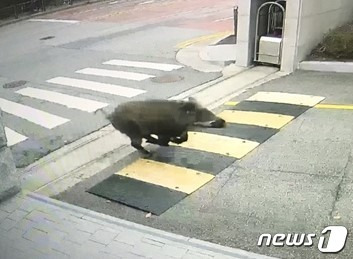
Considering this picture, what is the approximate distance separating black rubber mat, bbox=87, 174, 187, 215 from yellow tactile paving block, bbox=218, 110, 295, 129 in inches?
91.9

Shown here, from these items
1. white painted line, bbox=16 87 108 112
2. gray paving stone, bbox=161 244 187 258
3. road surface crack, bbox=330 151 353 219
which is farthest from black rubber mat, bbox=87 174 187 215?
white painted line, bbox=16 87 108 112

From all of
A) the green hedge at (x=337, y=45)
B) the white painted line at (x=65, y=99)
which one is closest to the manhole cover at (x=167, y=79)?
the white painted line at (x=65, y=99)

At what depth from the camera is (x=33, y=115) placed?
348 inches

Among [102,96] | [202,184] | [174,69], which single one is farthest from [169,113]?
[174,69]

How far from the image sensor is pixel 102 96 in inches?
380

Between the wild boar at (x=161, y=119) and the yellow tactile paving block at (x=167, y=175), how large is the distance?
0.36 metres

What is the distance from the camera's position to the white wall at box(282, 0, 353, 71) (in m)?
9.71

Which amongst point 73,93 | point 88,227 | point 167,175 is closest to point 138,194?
point 167,175

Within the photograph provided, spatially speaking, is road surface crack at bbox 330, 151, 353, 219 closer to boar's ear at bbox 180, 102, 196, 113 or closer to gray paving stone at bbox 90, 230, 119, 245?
boar's ear at bbox 180, 102, 196, 113

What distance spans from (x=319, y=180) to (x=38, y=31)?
17.2 metres

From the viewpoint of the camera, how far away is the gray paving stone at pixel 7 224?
15.7 feet

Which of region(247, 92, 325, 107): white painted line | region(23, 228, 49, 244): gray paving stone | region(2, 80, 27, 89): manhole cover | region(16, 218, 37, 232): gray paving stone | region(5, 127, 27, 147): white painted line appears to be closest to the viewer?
region(23, 228, 49, 244): gray paving stone

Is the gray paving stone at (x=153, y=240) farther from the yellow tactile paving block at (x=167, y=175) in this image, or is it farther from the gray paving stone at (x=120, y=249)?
the yellow tactile paving block at (x=167, y=175)

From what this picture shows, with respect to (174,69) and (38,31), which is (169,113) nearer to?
(174,69)
